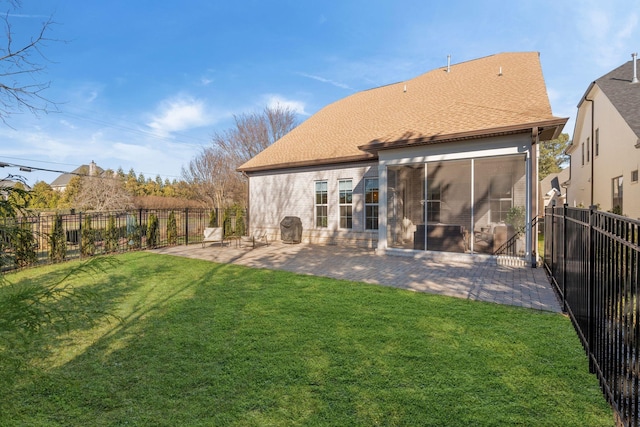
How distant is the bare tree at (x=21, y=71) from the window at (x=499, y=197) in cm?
1368

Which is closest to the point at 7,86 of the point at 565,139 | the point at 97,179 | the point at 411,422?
the point at 411,422

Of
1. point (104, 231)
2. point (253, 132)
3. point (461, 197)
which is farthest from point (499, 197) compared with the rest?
point (253, 132)

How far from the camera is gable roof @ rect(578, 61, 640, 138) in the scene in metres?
12.9

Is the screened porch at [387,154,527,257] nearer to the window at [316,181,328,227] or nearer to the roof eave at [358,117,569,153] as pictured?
the roof eave at [358,117,569,153]

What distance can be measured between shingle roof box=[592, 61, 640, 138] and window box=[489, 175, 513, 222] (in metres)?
4.71

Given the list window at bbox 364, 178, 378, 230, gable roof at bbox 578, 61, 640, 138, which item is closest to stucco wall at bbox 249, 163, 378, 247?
window at bbox 364, 178, 378, 230

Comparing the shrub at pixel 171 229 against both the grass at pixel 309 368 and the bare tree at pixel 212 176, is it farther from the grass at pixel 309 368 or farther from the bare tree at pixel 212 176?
the bare tree at pixel 212 176

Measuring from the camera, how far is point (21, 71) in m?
2.98

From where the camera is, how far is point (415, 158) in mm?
9805

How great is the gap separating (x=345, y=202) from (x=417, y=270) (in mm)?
5350

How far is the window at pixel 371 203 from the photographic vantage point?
12023mm

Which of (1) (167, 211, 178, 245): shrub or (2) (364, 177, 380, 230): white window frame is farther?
(1) (167, 211, 178, 245): shrub

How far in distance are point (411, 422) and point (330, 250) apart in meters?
9.27

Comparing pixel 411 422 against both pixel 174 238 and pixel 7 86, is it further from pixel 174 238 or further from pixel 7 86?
pixel 174 238
